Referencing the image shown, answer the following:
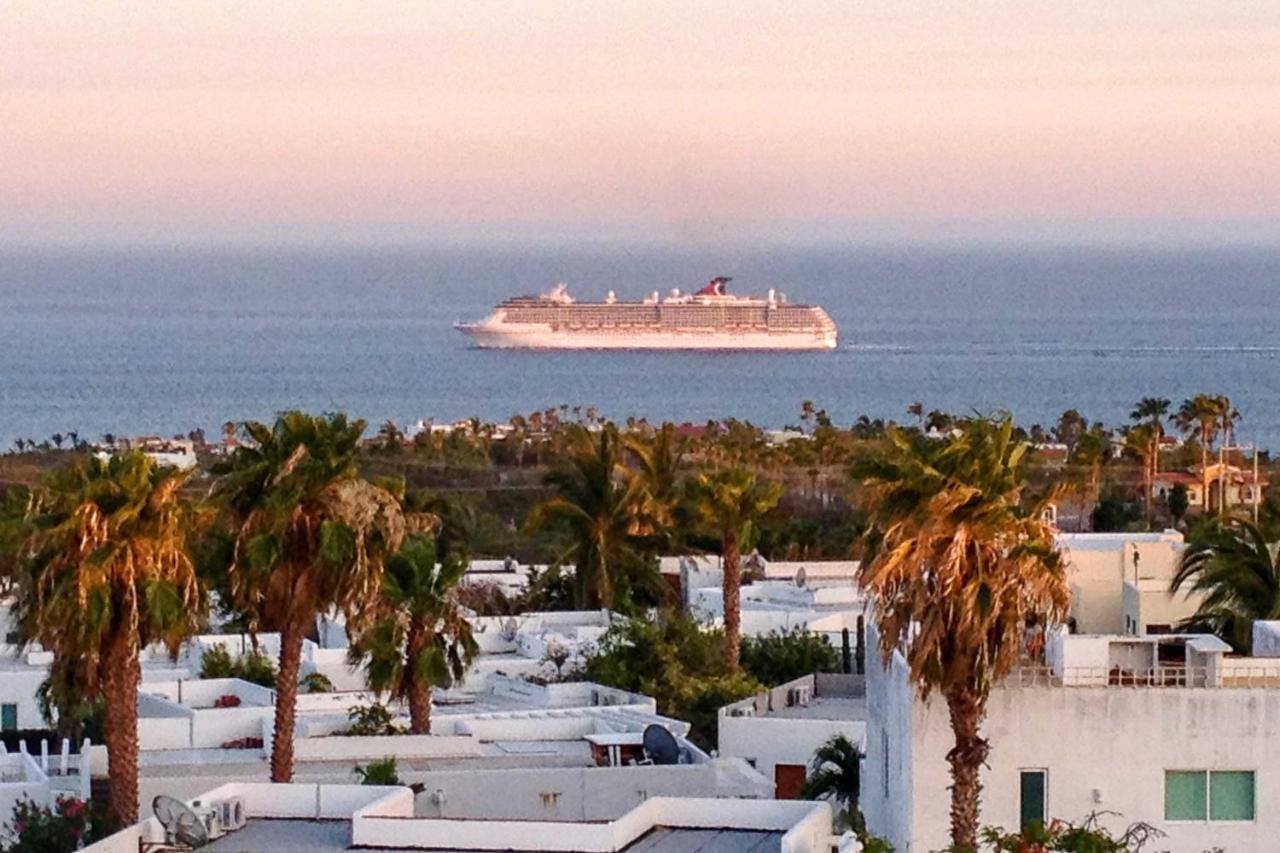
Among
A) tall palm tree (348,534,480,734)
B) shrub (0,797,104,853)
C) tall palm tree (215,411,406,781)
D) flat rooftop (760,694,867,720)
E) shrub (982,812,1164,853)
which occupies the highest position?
tall palm tree (215,411,406,781)

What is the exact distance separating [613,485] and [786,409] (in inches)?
5940

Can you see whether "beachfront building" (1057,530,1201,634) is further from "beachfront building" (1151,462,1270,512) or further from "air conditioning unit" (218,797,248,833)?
"beachfront building" (1151,462,1270,512)

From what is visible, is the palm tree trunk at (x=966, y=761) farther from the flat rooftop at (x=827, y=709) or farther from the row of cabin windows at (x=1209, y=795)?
the flat rooftop at (x=827, y=709)

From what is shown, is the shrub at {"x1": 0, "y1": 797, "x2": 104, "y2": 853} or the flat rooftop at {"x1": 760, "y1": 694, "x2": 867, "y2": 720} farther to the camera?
the flat rooftop at {"x1": 760, "y1": 694, "x2": 867, "y2": 720}

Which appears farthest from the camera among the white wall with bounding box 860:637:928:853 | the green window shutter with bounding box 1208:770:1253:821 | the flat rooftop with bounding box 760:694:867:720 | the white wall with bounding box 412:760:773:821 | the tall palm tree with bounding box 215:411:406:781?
the flat rooftop with bounding box 760:694:867:720

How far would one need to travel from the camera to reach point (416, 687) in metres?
30.8

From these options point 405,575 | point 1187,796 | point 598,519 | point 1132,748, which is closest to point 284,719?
Result: point 405,575

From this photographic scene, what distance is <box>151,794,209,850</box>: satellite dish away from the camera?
65.1 ft

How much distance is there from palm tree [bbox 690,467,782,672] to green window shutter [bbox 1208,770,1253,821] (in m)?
17.1

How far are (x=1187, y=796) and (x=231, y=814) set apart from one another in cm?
673

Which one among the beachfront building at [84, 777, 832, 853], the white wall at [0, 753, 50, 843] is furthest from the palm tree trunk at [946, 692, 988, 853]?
the white wall at [0, 753, 50, 843]

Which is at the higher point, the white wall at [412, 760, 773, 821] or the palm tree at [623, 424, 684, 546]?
the palm tree at [623, 424, 684, 546]

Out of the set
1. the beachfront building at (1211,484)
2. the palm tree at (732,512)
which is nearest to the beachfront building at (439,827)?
the palm tree at (732,512)

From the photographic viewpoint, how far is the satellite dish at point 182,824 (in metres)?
19.8
